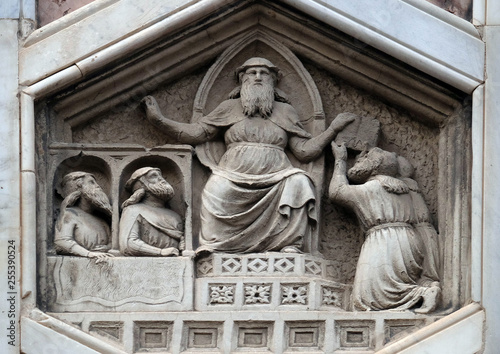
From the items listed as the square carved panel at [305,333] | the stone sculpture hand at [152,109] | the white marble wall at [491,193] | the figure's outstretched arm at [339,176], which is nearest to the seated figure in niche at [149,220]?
the stone sculpture hand at [152,109]

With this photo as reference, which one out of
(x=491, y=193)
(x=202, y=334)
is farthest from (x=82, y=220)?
(x=491, y=193)

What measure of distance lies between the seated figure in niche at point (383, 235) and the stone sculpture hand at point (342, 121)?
11 centimetres

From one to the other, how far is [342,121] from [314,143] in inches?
9.4

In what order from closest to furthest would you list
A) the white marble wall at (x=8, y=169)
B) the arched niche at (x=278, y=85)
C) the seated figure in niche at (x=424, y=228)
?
the white marble wall at (x=8, y=169) < the seated figure in niche at (x=424, y=228) < the arched niche at (x=278, y=85)

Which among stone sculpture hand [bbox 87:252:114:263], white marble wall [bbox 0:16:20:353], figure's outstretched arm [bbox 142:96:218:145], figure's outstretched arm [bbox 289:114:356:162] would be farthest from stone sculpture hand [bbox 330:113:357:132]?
white marble wall [bbox 0:16:20:353]

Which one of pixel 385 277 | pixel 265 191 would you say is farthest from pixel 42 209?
pixel 385 277

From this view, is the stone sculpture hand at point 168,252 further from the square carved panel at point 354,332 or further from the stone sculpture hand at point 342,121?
the stone sculpture hand at point 342,121

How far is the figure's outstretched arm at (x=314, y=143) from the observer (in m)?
11.5

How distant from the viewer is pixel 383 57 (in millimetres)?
11438

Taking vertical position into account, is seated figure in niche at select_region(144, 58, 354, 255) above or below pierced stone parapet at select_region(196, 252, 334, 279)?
above

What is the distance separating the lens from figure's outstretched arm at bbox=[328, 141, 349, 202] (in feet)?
37.3

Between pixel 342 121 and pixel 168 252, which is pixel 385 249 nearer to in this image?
pixel 342 121

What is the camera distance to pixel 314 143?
11.5m

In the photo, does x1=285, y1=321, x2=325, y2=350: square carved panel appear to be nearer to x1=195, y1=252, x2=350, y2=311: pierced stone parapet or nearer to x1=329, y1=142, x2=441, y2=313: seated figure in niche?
x1=195, y1=252, x2=350, y2=311: pierced stone parapet
